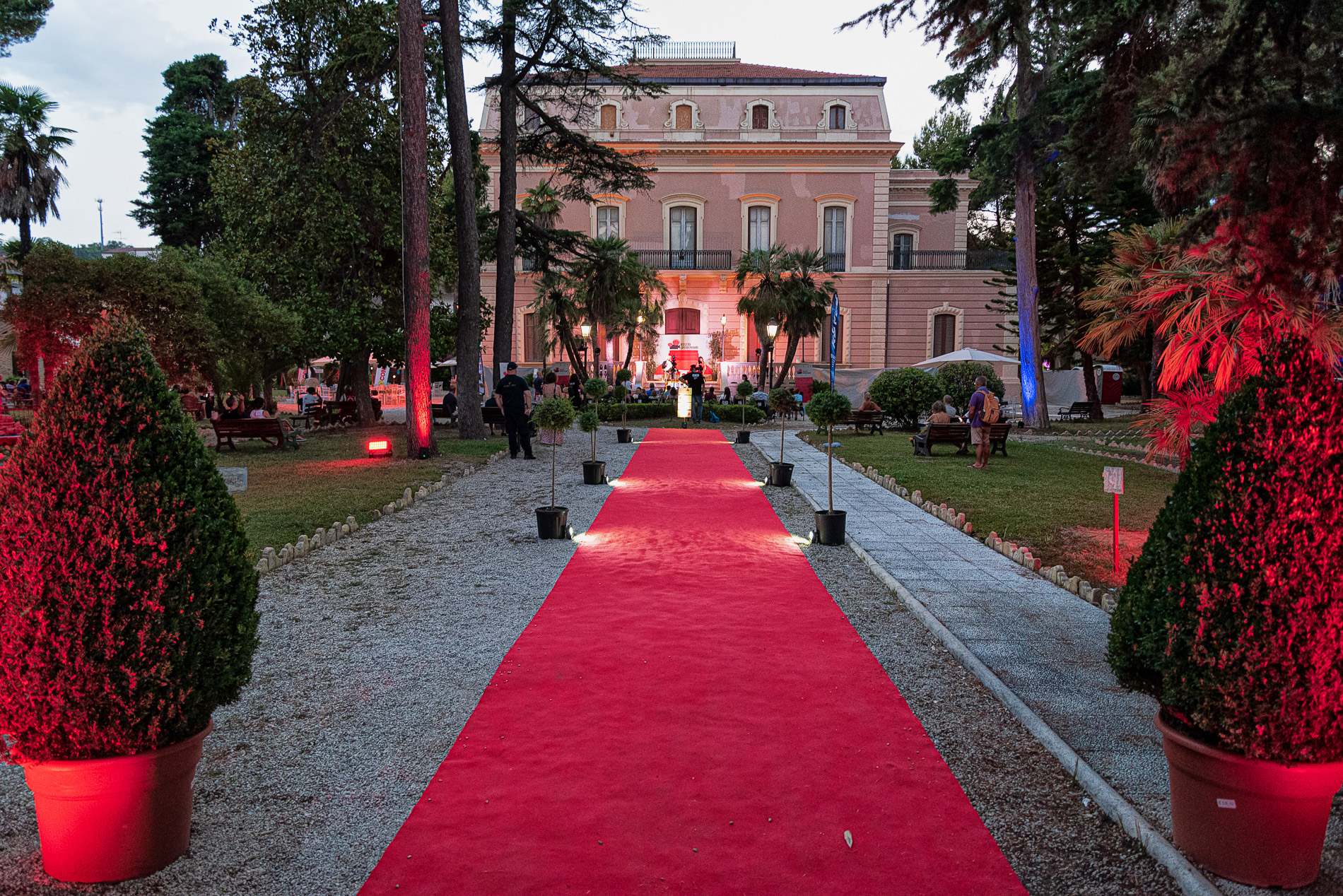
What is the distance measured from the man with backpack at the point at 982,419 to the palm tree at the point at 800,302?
16.7 m

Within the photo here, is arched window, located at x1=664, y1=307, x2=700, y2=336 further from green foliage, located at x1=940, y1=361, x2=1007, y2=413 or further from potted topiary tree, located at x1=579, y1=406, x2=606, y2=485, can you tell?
potted topiary tree, located at x1=579, y1=406, x2=606, y2=485

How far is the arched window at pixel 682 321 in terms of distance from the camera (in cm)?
4047

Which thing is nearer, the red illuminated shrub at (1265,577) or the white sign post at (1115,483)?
the red illuminated shrub at (1265,577)

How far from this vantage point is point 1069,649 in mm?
5246

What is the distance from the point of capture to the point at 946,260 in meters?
41.4

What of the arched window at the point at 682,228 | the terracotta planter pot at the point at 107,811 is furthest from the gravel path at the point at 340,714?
the arched window at the point at 682,228

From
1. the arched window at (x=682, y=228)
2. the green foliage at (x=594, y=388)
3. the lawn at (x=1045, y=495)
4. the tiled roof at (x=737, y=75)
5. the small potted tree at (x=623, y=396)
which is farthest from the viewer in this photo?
the arched window at (x=682, y=228)

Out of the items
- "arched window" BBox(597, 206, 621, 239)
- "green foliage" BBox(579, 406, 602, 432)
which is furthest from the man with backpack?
"arched window" BBox(597, 206, 621, 239)

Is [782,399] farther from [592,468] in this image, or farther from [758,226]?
[758,226]

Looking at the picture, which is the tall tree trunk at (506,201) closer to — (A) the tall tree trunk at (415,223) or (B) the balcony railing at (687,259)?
(A) the tall tree trunk at (415,223)

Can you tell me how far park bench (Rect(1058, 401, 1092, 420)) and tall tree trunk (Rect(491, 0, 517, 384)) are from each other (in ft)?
61.5

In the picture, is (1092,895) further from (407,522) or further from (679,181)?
(679,181)

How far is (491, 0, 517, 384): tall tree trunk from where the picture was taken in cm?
2233

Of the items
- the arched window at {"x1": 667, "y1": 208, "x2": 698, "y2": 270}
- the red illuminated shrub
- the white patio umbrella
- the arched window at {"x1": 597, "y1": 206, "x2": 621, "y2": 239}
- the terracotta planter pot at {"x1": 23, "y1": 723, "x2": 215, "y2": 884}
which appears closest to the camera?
the red illuminated shrub
